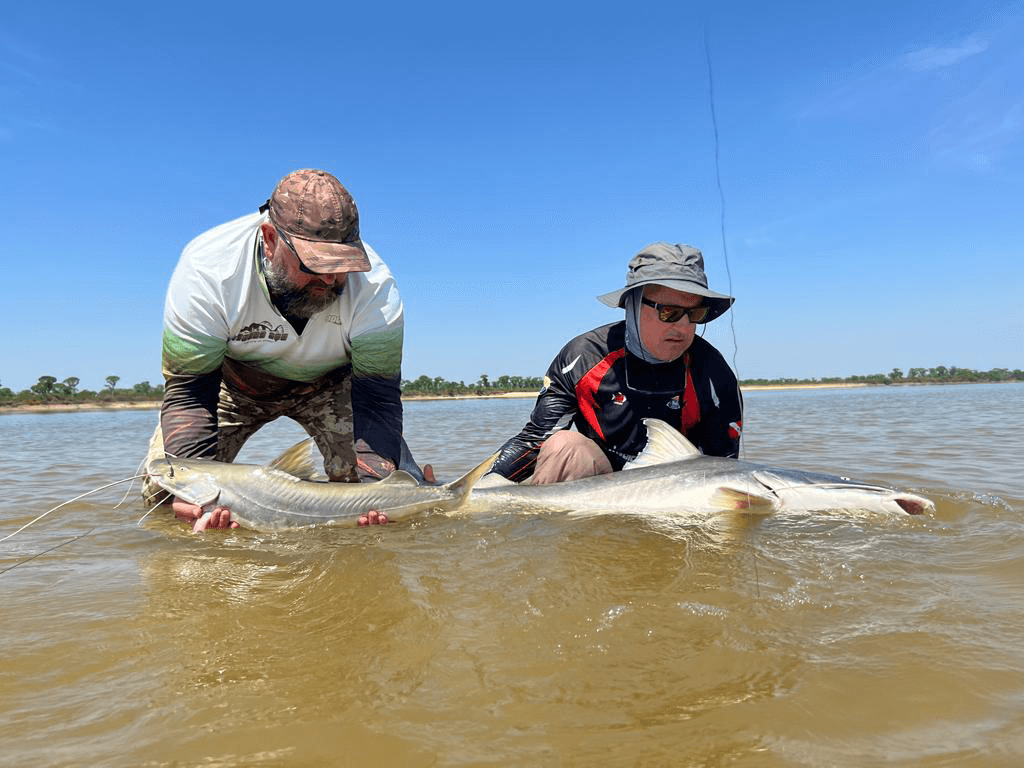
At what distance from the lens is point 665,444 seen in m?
4.09

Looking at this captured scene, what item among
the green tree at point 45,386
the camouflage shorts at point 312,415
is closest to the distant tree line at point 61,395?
the green tree at point 45,386

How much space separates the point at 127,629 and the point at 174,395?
1942mm

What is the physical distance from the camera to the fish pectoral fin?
12.2ft

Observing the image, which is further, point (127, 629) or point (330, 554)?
point (330, 554)

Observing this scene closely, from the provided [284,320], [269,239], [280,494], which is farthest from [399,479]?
[269,239]

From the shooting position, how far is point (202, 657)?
6.10 ft

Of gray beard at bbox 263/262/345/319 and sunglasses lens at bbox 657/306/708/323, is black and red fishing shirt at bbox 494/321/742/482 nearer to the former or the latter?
sunglasses lens at bbox 657/306/708/323

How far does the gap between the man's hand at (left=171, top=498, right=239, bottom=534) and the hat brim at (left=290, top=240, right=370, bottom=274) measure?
1433 millimetres

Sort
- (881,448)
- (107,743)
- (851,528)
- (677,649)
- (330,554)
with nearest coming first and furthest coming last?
(107,743) → (677,649) → (330,554) → (851,528) → (881,448)

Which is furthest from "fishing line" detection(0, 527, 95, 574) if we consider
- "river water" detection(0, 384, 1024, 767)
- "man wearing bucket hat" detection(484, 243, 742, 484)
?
"man wearing bucket hat" detection(484, 243, 742, 484)

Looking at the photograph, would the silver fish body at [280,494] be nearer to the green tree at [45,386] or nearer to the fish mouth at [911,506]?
the fish mouth at [911,506]

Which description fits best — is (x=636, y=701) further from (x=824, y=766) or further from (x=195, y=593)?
(x=195, y=593)

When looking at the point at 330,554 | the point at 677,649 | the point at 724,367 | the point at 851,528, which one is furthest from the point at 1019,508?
the point at 330,554

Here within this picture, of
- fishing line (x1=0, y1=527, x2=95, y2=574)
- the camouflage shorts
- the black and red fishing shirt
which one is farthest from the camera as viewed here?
the camouflage shorts
